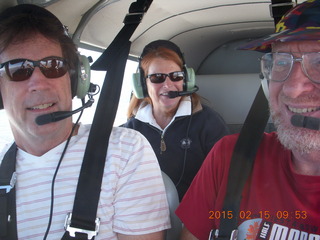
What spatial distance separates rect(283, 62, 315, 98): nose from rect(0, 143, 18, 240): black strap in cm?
107

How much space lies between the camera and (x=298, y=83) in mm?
1158

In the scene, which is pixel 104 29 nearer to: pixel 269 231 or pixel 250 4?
pixel 250 4

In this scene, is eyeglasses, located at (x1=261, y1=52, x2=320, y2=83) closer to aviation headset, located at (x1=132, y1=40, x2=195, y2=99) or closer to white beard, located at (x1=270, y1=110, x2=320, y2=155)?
white beard, located at (x1=270, y1=110, x2=320, y2=155)

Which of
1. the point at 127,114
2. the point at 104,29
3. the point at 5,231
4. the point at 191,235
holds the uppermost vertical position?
the point at 104,29

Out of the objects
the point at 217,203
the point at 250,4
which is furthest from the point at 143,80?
the point at 217,203

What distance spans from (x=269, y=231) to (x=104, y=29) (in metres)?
1.67

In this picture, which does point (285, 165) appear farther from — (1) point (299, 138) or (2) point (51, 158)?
(2) point (51, 158)

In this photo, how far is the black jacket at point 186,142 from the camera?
7.33ft

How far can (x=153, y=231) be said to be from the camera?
4.00 ft

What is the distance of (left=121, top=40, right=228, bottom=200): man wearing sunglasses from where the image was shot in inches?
88.4

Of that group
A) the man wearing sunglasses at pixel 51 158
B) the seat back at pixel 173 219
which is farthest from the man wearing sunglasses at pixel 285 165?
the man wearing sunglasses at pixel 51 158

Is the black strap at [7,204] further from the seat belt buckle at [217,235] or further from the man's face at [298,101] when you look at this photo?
the man's face at [298,101]

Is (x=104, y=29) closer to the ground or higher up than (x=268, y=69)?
higher up

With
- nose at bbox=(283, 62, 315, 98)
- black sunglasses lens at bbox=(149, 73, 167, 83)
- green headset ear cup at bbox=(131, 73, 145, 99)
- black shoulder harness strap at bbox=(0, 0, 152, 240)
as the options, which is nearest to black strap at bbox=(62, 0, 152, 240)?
black shoulder harness strap at bbox=(0, 0, 152, 240)
